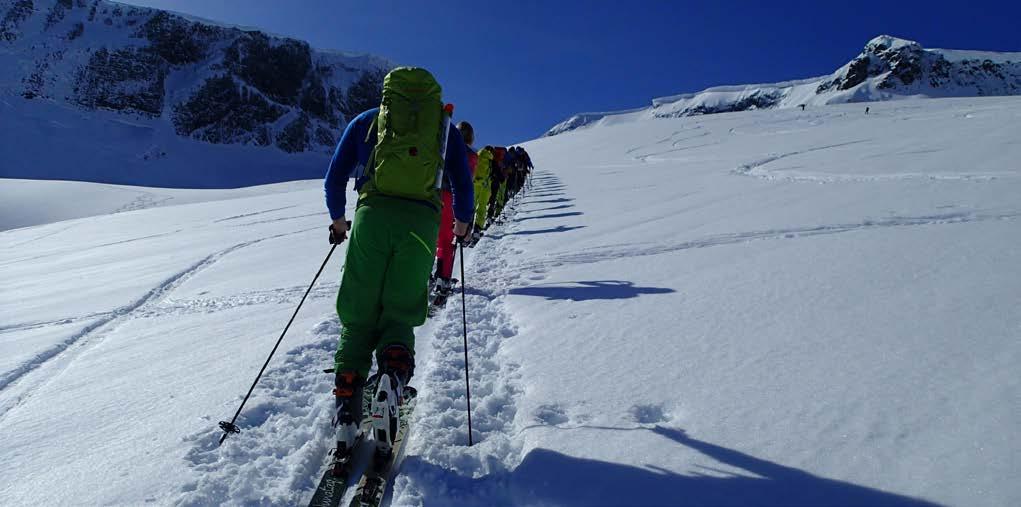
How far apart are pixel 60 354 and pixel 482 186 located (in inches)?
216

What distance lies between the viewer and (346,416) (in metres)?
2.10

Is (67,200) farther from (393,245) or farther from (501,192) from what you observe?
(393,245)

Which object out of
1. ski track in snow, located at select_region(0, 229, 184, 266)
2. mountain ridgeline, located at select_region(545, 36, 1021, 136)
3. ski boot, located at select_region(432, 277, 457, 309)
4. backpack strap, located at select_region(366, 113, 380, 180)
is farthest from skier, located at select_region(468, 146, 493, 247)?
mountain ridgeline, located at select_region(545, 36, 1021, 136)

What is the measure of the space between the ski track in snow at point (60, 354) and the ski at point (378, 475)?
2080 mm

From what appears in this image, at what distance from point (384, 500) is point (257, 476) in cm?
56

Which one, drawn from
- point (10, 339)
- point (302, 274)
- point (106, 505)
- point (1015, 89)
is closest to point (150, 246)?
point (302, 274)

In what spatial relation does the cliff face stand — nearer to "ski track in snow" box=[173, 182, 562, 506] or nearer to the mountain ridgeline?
"ski track in snow" box=[173, 182, 562, 506]

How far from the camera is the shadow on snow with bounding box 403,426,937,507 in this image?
1.64m

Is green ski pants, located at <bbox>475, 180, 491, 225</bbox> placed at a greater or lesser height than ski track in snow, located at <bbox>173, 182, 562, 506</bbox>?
greater

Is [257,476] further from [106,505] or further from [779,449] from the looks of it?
[779,449]

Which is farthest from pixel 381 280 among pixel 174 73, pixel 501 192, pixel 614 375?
pixel 174 73

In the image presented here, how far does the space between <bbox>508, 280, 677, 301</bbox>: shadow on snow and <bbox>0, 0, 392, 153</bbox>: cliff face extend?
266 feet

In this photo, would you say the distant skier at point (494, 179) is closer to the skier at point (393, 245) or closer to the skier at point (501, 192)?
the skier at point (501, 192)

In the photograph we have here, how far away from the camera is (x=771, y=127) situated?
108 ft
